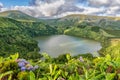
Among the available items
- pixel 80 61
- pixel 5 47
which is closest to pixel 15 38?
pixel 5 47

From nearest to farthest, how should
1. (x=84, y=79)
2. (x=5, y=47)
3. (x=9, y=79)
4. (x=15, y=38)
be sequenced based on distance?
(x=9, y=79), (x=84, y=79), (x=5, y=47), (x=15, y=38)

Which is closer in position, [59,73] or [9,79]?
[9,79]

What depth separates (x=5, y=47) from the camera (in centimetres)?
15300

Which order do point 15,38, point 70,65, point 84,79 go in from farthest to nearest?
point 15,38 → point 70,65 → point 84,79

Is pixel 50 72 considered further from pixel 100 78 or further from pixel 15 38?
pixel 15 38

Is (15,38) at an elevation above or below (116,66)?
below

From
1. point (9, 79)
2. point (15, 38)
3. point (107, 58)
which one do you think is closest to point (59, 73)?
point (9, 79)

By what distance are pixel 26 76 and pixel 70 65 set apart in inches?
46.3

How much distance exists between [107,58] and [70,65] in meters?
0.81

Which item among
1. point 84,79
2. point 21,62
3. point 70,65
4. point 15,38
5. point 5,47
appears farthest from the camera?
point 15,38

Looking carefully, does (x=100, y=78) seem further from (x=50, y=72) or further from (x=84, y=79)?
(x=50, y=72)

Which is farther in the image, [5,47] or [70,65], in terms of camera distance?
[5,47]

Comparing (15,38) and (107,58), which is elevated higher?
(107,58)

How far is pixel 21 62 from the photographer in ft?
17.5
